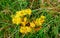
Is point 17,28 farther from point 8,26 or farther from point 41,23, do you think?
point 41,23

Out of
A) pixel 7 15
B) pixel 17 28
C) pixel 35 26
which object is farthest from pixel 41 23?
pixel 7 15

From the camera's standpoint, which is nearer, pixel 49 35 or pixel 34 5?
pixel 49 35

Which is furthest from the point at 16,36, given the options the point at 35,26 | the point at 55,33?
the point at 55,33

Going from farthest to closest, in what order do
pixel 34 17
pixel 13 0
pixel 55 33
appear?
pixel 13 0, pixel 34 17, pixel 55 33

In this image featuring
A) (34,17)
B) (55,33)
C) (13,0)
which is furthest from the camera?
(13,0)

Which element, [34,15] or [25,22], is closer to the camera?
[25,22]

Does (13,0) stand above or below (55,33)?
above
